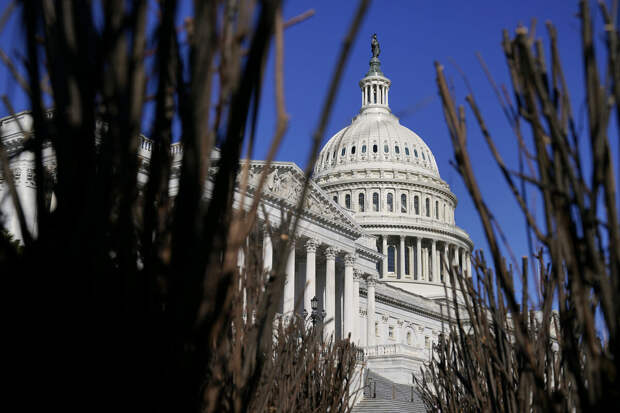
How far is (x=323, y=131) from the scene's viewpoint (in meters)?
3.46

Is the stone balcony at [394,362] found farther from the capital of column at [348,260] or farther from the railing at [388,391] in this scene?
the capital of column at [348,260]

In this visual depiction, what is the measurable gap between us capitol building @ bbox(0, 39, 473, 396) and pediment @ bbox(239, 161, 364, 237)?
0.09 m

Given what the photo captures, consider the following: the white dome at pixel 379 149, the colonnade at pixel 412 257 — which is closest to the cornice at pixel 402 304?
the colonnade at pixel 412 257

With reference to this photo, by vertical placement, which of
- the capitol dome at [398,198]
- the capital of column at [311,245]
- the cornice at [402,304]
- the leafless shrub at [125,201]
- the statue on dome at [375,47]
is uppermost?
the statue on dome at [375,47]

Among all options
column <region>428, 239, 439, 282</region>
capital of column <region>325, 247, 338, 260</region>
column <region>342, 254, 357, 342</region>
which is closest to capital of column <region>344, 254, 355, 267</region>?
column <region>342, 254, 357, 342</region>

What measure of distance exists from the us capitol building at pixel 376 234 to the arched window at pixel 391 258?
0.20m

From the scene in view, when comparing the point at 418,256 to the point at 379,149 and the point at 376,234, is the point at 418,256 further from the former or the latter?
the point at 379,149

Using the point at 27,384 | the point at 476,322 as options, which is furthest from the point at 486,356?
the point at 27,384

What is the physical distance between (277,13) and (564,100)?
1.84 meters

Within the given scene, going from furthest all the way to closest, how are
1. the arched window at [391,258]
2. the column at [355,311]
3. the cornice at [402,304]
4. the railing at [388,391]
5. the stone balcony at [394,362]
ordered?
1. the arched window at [391,258]
2. the cornice at [402,304]
3. the stone balcony at [394,362]
4. the column at [355,311]
5. the railing at [388,391]

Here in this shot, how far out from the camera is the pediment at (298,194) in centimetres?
5059

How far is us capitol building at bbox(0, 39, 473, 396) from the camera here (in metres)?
56.0

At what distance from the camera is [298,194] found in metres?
54.8

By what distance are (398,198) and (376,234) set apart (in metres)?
7.84
